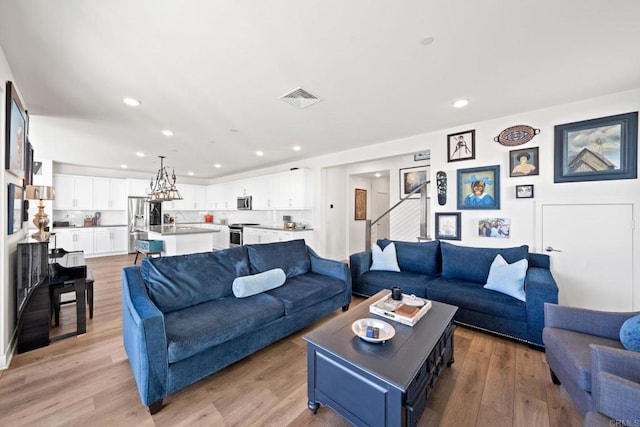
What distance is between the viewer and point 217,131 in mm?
3887

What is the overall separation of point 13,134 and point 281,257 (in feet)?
8.90

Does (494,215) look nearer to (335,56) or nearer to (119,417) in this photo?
(335,56)

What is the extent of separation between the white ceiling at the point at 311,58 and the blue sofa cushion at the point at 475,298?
2.13 metres

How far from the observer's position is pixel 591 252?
109 inches

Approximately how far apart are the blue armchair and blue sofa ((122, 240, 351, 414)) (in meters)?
1.89

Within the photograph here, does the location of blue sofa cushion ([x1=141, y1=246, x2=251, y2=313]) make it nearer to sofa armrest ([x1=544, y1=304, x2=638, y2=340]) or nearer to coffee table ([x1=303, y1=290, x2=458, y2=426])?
coffee table ([x1=303, y1=290, x2=458, y2=426])

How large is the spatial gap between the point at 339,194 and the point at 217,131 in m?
3.23

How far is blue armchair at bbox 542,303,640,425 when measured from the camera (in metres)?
1.09

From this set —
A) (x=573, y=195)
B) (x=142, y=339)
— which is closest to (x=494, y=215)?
(x=573, y=195)

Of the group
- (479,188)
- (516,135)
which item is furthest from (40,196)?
(516,135)

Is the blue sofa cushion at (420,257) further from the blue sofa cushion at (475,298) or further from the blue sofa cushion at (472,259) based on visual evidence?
the blue sofa cushion at (475,298)

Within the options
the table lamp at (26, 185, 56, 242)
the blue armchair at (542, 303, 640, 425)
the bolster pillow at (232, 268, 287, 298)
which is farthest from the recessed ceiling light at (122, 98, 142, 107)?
the blue armchair at (542, 303, 640, 425)

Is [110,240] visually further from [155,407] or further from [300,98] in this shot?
[300,98]

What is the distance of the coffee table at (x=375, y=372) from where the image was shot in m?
1.28
